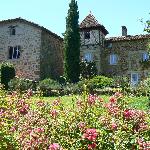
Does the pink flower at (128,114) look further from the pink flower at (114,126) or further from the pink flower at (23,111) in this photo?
the pink flower at (23,111)

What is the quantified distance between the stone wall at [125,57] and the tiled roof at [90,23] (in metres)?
2.15

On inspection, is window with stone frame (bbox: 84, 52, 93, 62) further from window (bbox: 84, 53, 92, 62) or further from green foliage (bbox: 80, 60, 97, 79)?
green foliage (bbox: 80, 60, 97, 79)

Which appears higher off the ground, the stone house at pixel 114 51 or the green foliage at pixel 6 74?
the stone house at pixel 114 51

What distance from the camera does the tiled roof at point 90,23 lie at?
139 feet

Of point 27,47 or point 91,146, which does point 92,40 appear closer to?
point 27,47

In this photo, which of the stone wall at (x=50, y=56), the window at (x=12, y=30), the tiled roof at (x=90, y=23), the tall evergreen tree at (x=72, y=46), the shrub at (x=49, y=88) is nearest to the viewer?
the shrub at (x=49, y=88)

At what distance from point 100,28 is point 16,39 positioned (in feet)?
33.2

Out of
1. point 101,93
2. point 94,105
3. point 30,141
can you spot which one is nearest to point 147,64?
point 101,93

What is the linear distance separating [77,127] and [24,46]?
104 ft

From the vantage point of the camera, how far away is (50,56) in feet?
127

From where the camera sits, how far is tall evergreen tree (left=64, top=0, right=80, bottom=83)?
36031mm

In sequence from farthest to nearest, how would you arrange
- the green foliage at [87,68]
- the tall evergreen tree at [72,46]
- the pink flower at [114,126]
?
the green foliage at [87,68] → the tall evergreen tree at [72,46] → the pink flower at [114,126]

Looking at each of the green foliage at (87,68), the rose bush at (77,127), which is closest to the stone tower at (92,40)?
the green foliage at (87,68)

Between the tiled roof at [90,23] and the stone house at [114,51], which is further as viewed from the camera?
the tiled roof at [90,23]
